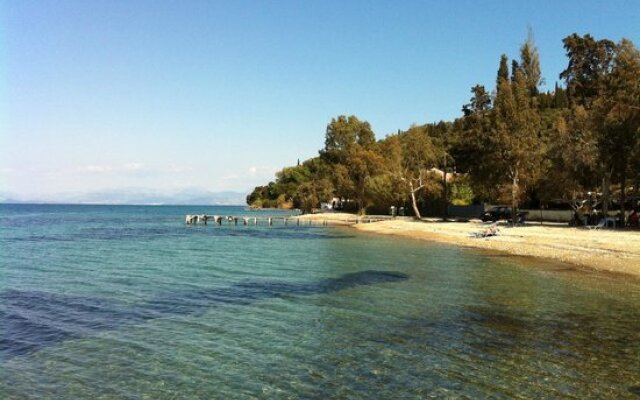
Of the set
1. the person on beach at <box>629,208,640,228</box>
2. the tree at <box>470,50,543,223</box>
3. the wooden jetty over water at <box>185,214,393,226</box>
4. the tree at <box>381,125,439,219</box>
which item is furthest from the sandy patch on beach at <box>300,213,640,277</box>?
the wooden jetty over water at <box>185,214,393,226</box>

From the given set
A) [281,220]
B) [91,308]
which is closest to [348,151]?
[281,220]

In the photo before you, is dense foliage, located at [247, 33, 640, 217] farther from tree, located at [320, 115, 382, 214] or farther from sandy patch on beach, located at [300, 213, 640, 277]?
sandy patch on beach, located at [300, 213, 640, 277]

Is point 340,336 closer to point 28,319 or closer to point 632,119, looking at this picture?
point 28,319

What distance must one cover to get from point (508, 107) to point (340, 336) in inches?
1598

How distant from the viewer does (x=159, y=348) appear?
11.7 m

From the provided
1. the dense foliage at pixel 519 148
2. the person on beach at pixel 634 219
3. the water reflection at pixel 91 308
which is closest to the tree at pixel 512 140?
the dense foliage at pixel 519 148

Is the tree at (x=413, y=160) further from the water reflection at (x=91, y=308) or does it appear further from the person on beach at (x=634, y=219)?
the water reflection at (x=91, y=308)

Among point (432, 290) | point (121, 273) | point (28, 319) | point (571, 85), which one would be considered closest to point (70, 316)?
point (28, 319)

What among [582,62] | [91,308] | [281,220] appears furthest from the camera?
[281,220]

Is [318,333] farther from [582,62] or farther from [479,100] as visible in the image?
[582,62]

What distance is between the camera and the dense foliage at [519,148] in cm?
3928

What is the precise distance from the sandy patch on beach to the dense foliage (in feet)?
19.0

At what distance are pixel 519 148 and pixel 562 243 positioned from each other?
601 inches

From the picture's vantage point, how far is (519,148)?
47.0m
